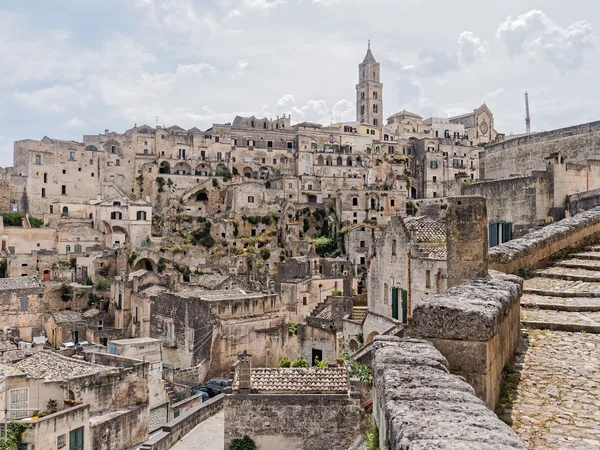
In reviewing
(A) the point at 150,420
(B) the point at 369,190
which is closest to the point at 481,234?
(A) the point at 150,420

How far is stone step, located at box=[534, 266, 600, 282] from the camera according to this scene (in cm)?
1043

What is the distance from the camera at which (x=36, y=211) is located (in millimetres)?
68188

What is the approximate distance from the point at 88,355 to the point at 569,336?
2093 cm

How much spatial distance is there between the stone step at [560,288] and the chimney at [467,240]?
137cm

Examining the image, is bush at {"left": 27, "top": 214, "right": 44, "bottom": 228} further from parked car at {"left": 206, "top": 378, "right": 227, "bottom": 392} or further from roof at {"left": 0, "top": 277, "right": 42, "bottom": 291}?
parked car at {"left": 206, "top": 378, "right": 227, "bottom": 392}

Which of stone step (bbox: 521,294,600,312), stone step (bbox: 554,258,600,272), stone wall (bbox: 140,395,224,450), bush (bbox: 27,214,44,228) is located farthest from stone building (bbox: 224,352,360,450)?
bush (bbox: 27,214,44,228)

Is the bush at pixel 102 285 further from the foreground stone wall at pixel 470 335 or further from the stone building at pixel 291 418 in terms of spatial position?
the foreground stone wall at pixel 470 335

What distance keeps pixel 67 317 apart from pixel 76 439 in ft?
90.1

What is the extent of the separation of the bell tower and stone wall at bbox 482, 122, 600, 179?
284 ft

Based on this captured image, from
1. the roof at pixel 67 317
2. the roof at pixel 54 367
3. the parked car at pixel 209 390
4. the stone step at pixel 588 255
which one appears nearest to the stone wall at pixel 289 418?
the stone step at pixel 588 255

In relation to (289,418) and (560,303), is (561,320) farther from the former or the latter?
(289,418)

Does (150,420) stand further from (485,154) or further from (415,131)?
(415,131)

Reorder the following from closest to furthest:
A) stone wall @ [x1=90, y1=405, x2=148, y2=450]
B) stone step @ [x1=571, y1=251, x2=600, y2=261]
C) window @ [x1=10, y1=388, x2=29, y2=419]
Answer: stone step @ [x1=571, y1=251, x2=600, y2=261] → window @ [x1=10, y1=388, x2=29, y2=419] → stone wall @ [x1=90, y1=405, x2=148, y2=450]

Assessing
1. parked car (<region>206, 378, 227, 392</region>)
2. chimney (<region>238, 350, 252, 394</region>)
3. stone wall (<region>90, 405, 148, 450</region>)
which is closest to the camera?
chimney (<region>238, 350, 252, 394</region>)
